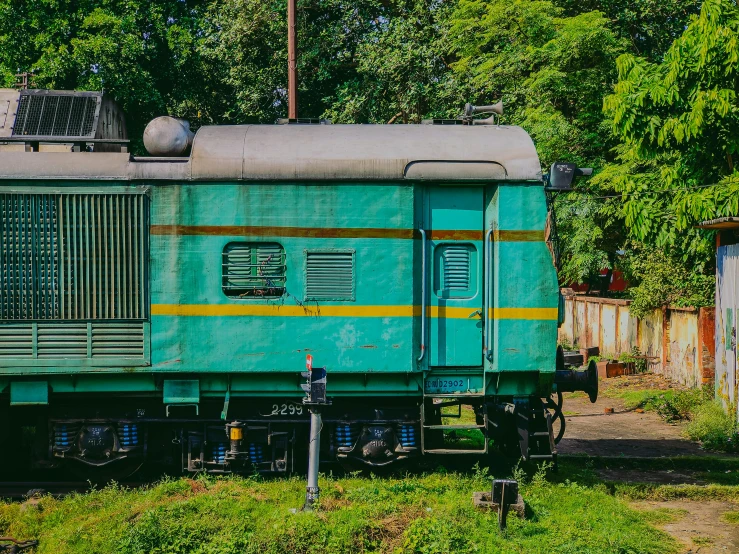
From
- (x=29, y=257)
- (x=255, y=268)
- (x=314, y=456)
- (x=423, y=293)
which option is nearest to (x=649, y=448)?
(x=423, y=293)

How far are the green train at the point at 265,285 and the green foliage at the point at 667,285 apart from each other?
10.4 m

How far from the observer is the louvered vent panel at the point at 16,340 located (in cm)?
920

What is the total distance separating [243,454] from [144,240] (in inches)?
107

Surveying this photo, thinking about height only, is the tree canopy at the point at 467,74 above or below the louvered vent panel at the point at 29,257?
above

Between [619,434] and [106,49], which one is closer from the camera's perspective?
[619,434]

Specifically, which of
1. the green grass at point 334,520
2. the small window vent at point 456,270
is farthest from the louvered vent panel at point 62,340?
the small window vent at point 456,270

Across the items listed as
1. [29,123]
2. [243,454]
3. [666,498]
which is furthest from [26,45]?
[666,498]

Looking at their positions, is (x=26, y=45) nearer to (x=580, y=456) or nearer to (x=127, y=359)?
(x=127, y=359)

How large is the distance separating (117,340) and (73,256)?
1.08m

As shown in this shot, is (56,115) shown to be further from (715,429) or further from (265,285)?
(715,429)

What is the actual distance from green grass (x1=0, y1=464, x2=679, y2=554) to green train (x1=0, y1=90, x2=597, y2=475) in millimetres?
638

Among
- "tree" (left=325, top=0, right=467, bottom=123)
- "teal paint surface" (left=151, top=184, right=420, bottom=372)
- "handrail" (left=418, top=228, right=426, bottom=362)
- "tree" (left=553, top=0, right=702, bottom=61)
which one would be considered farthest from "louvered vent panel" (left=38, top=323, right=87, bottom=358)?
"tree" (left=553, top=0, right=702, bottom=61)

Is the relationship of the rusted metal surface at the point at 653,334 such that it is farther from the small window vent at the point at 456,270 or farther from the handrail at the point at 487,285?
the small window vent at the point at 456,270

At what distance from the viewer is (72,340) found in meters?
9.24
